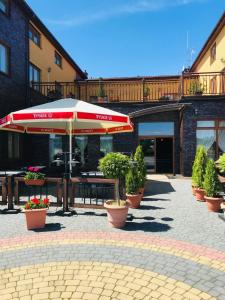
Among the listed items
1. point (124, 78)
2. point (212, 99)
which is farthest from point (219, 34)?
point (124, 78)

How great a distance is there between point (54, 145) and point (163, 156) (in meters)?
7.29

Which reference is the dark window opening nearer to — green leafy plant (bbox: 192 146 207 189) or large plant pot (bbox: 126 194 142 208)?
large plant pot (bbox: 126 194 142 208)

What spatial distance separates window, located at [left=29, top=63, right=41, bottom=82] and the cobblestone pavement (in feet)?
40.9

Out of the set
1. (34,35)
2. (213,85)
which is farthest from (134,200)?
(213,85)

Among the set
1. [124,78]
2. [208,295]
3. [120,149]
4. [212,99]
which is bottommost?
[208,295]

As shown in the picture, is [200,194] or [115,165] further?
[200,194]

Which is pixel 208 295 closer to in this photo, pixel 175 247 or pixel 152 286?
pixel 152 286

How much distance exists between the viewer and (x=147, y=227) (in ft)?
22.1

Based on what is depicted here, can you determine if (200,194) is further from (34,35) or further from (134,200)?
(34,35)

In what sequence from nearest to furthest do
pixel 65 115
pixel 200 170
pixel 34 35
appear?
1. pixel 65 115
2. pixel 200 170
3. pixel 34 35

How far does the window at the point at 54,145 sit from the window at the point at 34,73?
3862mm

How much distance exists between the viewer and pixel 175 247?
5.48 meters

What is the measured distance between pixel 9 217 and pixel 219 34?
18.6 m

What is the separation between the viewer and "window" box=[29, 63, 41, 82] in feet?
59.1
